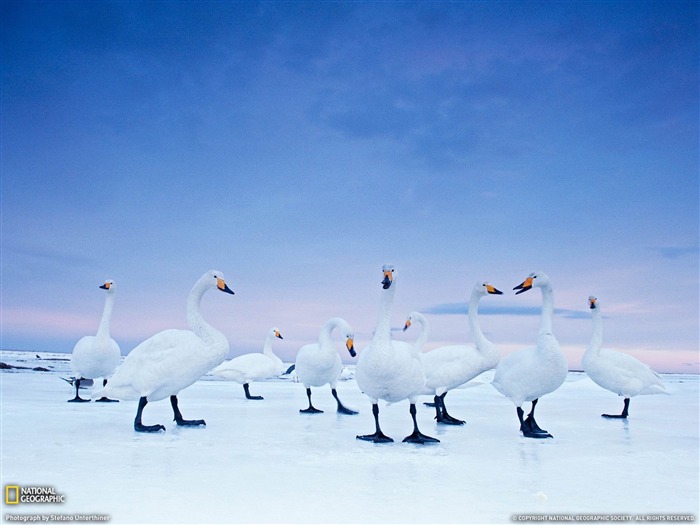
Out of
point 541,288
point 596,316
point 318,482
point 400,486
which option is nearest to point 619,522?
point 400,486

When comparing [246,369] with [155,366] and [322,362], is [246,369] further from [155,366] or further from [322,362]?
[155,366]

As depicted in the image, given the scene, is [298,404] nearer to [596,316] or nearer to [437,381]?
[437,381]

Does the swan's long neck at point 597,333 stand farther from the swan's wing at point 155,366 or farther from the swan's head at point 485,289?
the swan's wing at point 155,366

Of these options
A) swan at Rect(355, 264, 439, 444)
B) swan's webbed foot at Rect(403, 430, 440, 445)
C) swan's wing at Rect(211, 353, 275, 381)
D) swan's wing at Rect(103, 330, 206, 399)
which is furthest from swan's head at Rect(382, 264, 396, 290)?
swan's wing at Rect(211, 353, 275, 381)

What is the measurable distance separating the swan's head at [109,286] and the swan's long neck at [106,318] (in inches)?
4.9

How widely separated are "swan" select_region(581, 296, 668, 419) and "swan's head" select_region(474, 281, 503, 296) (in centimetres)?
296

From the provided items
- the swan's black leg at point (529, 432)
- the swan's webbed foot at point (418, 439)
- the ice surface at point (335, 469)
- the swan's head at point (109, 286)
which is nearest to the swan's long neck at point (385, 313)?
the swan's webbed foot at point (418, 439)

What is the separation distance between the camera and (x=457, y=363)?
9.68m

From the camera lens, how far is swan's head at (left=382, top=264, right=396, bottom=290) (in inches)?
289

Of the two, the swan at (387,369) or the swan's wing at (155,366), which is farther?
the swan's wing at (155,366)

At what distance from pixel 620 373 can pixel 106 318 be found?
1136 cm

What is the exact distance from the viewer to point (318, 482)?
532 centimetres

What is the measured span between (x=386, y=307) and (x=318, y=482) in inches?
116

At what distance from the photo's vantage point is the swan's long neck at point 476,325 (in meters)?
10.2
